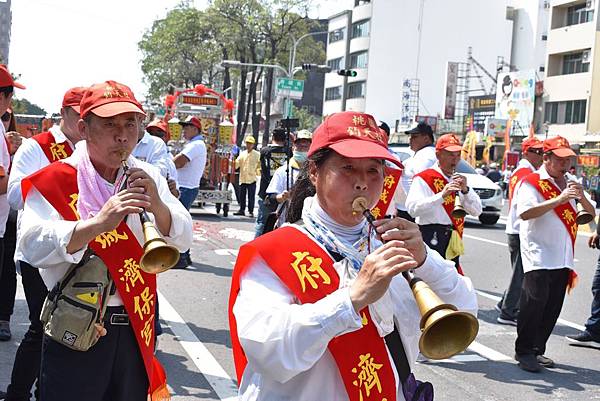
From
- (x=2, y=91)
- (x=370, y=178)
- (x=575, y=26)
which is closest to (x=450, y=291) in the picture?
(x=370, y=178)

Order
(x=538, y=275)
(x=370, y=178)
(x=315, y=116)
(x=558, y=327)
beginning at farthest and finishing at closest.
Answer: (x=315, y=116) → (x=558, y=327) → (x=538, y=275) → (x=370, y=178)

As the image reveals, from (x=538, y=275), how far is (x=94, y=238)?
A: 429 cm

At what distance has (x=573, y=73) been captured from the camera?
1766 inches

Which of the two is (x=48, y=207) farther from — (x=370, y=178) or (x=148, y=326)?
(x=370, y=178)

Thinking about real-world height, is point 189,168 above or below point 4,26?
below

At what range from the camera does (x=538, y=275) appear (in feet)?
20.4

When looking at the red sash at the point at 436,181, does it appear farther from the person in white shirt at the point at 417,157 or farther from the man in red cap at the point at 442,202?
the person in white shirt at the point at 417,157

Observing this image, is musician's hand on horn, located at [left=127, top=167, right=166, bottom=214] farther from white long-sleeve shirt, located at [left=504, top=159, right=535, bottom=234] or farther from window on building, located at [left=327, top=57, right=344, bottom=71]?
window on building, located at [left=327, top=57, right=344, bottom=71]

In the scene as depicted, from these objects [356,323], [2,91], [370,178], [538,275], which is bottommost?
[538,275]

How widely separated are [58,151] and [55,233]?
1637mm

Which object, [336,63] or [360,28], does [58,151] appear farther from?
[336,63]

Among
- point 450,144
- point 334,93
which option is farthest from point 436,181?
point 334,93

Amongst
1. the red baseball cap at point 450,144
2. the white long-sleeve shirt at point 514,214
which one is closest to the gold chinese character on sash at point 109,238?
the red baseball cap at point 450,144

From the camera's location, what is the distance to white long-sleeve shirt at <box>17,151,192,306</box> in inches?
115
